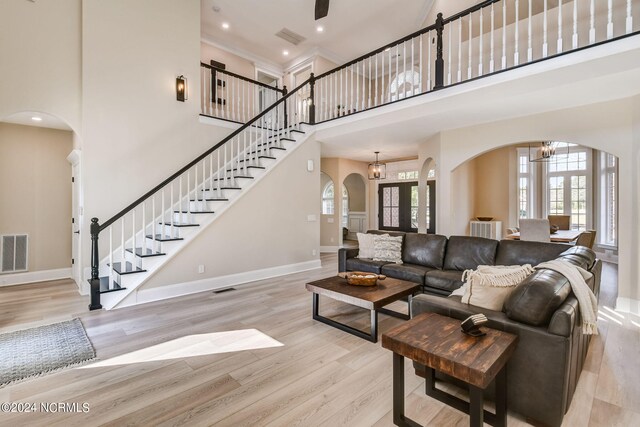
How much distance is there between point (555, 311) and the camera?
176 cm

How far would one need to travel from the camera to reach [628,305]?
3.78 m

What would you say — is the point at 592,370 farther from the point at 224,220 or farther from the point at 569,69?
the point at 224,220

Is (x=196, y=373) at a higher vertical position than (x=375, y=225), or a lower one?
lower

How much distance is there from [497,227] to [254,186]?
6.23m

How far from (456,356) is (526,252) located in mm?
2720

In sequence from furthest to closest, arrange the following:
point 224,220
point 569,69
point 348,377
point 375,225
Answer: point 375,225, point 224,220, point 569,69, point 348,377

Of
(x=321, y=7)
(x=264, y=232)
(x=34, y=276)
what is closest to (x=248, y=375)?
(x=264, y=232)

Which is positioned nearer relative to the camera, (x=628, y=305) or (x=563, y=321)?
(x=563, y=321)

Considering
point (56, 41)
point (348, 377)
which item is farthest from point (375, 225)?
point (56, 41)

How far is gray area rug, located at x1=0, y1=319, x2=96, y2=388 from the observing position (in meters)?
2.42

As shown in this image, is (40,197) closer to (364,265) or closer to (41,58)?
(41,58)

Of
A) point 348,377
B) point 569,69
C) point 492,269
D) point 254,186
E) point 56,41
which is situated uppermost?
point 56,41

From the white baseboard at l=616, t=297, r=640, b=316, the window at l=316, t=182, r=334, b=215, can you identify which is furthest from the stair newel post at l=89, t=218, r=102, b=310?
the window at l=316, t=182, r=334, b=215

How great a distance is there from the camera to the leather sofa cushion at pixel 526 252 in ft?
11.2
